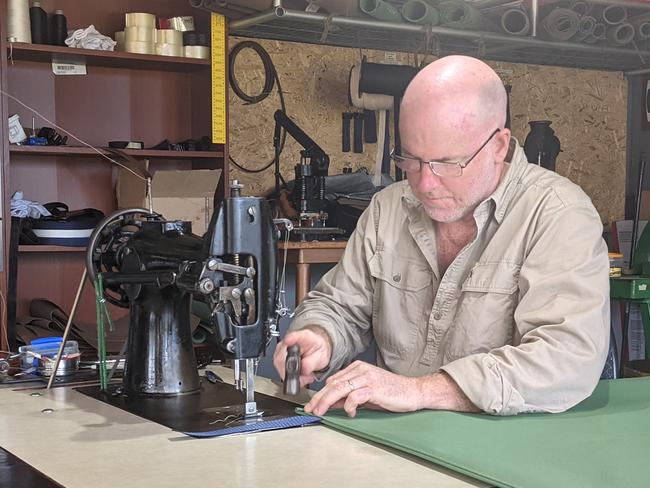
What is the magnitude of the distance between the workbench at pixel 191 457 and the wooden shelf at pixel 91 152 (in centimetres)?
262

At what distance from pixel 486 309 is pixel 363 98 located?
322 centimetres

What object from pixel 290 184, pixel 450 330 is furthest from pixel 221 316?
pixel 290 184

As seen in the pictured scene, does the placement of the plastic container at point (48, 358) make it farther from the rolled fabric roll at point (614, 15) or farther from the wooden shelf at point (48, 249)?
the rolled fabric roll at point (614, 15)

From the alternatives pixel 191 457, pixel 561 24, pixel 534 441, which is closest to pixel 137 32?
pixel 561 24

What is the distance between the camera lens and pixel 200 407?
1.69 meters

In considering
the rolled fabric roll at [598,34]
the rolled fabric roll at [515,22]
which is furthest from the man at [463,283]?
the rolled fabric roll at [598,34]

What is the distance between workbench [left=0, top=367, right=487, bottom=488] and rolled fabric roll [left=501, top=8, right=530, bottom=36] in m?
3.75

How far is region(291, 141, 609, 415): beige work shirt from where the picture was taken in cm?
160

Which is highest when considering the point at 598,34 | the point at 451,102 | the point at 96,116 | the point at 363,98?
the point at 598,34

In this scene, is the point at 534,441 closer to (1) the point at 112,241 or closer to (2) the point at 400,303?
(2) the point at 400,303

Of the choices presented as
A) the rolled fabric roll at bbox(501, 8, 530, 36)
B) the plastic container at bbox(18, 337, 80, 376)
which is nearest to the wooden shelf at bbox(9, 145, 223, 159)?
the rolled fabric roll at bbox(501, 8, 530, 36)

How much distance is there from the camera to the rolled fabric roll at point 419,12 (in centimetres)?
461

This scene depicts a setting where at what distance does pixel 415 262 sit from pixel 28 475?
1091 mm

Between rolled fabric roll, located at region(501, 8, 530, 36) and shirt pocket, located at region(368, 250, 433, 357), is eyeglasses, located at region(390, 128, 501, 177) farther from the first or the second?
rolled fabric roll, located at region(501, 8, 530, 36)
